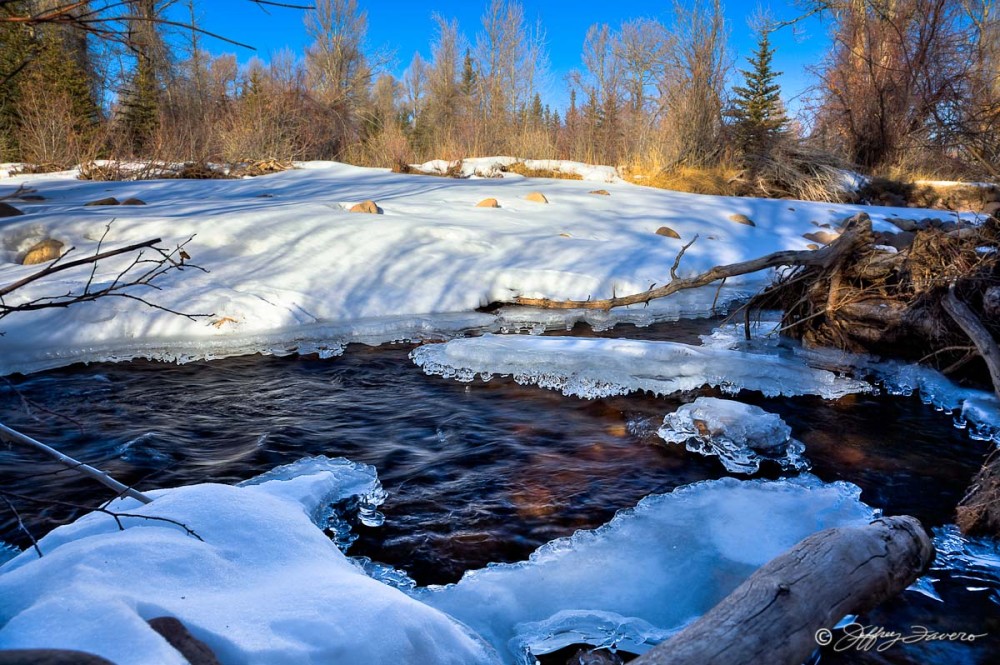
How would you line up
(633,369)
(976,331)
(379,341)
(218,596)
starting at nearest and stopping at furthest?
(218,596) < (976,331) < (633,369) < (379,341)

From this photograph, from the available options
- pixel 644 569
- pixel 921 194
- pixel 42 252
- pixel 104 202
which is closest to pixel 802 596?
pixel 644 569

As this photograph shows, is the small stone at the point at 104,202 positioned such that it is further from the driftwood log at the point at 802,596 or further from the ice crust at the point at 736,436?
the driftwood log at the point at 802,596

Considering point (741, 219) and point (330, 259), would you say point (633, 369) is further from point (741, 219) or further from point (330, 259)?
point (741, 219)

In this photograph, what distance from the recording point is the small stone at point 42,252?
513cm

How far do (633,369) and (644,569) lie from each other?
187 cm

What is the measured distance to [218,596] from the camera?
4.60ft

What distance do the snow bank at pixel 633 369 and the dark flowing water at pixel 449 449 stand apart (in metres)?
0.10

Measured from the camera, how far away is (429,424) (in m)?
3.44

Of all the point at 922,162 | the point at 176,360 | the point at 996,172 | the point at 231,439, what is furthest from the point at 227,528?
the point at 922,162

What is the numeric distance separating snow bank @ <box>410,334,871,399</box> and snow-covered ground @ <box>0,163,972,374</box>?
3.30 ft

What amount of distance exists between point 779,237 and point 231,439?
770 centimetres

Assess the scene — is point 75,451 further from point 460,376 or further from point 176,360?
point 460,376

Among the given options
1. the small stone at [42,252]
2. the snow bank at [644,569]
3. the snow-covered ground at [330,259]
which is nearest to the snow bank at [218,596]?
Answer: the snow bank at [644,569]

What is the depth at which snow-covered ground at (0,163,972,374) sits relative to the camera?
4.56 meters
